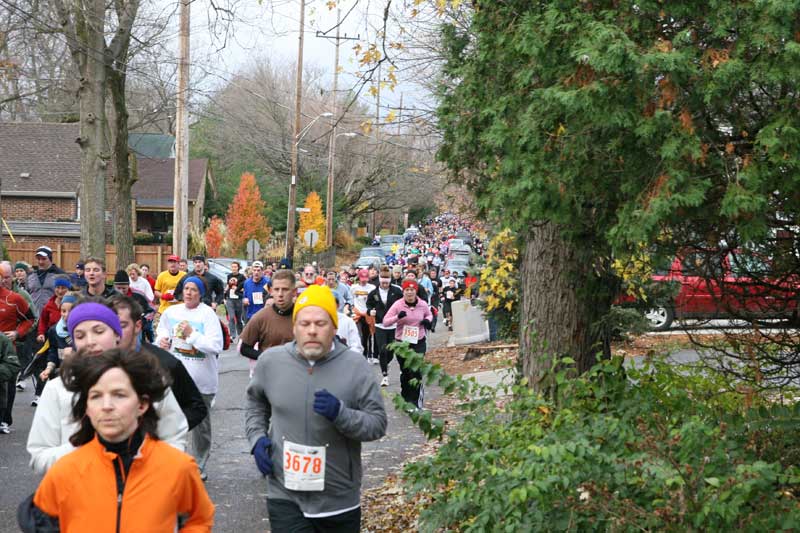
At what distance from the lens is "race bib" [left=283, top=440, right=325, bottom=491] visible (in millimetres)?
5148

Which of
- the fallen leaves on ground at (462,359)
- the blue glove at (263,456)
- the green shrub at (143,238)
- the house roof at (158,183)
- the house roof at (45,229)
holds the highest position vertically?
the house roof at (158,183)

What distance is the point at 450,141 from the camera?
24.2 feet

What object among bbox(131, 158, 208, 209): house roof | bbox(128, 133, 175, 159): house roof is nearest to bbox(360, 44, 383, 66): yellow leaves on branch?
bbox(131, 158, 208, 209): house roof

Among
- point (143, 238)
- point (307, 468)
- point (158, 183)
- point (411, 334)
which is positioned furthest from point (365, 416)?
point (158, 183)

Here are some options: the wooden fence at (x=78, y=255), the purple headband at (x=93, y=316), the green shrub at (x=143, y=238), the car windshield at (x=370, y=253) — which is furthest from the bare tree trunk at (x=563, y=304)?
the car windshield at (x=370, y=253)

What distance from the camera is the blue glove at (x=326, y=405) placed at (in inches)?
195

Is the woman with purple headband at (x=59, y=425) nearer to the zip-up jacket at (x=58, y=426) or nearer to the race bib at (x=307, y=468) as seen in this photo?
the zip-up jacket at (x=58, y=426)

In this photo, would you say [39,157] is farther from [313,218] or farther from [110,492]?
[110,492]

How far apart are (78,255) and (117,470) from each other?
143 feet

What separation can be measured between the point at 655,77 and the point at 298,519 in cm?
284

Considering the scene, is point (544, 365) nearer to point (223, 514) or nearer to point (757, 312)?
point (757, 312)

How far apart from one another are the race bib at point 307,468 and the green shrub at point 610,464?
743mm

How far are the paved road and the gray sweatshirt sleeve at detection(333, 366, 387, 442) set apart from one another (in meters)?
0.92

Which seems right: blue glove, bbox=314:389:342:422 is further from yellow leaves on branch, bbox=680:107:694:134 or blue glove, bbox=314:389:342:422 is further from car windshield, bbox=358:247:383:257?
car windshield, bbox=358:247:383:257
